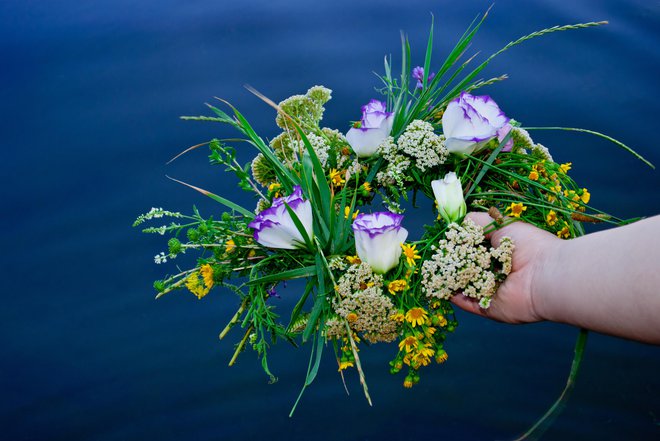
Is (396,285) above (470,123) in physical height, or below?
below

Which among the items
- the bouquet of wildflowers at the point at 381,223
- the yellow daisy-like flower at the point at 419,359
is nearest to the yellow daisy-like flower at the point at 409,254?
the bouquet of wildflowers at the point at 381,223

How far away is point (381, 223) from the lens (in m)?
0.99

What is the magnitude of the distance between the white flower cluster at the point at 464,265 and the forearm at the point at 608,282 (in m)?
0.07

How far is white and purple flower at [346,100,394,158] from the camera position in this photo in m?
1.11

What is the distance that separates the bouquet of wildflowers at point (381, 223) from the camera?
1.00m

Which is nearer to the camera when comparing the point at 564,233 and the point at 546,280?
the point at 546,280

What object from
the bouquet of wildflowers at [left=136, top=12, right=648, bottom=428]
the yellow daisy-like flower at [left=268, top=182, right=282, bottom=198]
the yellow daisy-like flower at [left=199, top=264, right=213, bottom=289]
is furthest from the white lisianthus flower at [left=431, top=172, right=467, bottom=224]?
the yellow daisy-like flower at [left=199, top=264, right=213, bottom=289]

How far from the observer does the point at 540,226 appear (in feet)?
3.58

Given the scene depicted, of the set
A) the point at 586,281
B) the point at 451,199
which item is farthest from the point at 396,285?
the point at 586,281

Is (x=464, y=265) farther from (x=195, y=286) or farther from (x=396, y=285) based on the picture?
(x=195, y=286)

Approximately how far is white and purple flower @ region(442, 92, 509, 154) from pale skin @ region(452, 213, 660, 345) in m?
0.12

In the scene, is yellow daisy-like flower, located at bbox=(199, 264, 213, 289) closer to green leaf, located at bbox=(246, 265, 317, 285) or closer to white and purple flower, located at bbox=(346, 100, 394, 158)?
green leaf, located at bbox=(246, 265, 317, 285)

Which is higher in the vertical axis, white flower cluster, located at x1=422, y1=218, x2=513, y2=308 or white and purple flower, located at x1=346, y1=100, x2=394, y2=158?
white and purple flower, located at x1=346, y1=100, x2=394, y2=158

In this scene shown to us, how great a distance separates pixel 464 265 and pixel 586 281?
18cm
